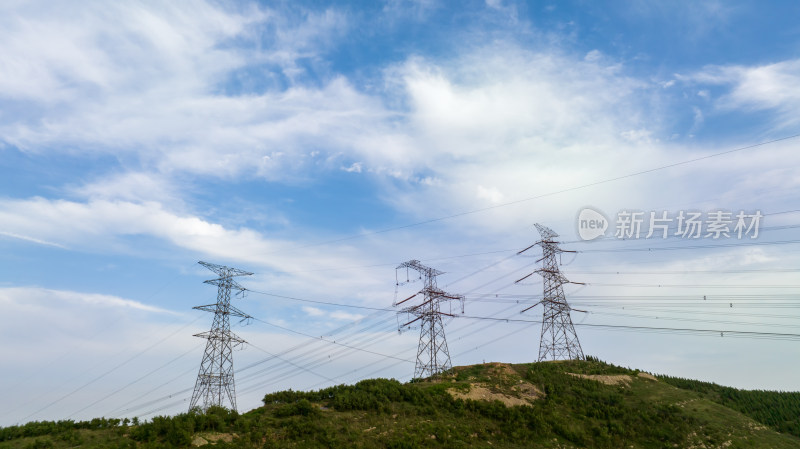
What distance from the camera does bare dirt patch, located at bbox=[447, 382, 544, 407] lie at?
42312 mm

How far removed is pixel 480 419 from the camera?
127 ft

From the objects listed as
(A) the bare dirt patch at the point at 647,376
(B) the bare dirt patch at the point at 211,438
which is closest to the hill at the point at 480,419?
(B) the bare dirt patch at the point at 211,438

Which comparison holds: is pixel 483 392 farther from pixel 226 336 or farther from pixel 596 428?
pixel 226 336

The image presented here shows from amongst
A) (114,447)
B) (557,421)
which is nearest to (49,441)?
(114,447)

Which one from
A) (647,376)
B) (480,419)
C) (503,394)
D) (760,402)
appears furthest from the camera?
(760,402)

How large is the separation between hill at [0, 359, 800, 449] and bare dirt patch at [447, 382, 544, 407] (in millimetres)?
112

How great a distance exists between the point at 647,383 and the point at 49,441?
184 ft

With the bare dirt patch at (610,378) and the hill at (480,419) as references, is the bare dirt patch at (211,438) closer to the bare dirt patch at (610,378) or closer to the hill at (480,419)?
the hill at (480,419)

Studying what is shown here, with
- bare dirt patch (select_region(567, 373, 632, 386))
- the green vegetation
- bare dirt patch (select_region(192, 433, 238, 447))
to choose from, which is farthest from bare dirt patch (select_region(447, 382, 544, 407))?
the green vegetation

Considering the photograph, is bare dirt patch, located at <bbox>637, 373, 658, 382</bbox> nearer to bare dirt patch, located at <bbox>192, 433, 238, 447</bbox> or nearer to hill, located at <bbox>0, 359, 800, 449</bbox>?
hill, located at <bbox>0, 359, 800, 449</bbox>

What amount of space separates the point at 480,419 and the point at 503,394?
6281mm

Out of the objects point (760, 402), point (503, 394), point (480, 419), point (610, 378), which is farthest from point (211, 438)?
point (760, 402)

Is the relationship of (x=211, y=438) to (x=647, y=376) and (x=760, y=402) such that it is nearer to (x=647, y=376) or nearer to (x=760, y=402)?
(x=647, y=376)

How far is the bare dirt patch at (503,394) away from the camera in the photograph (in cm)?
4231
